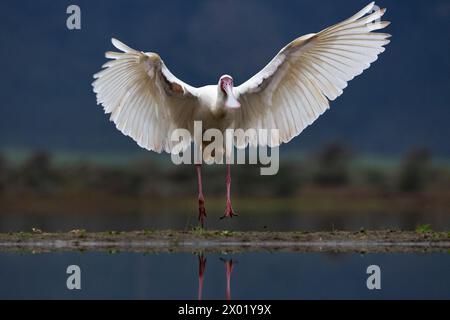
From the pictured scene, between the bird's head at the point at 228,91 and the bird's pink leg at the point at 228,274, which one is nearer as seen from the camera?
the bird's pink leg at the point at 228,274

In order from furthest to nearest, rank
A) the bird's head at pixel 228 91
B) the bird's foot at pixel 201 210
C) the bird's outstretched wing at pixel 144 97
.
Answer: the bird's foot at pixel 201 210 → the bird's head at pixel 228 91 → the bird's outstretched wing at pixel 144 97

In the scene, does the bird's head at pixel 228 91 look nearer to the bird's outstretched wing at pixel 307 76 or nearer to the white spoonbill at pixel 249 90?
the white spoonbill at pixel 249 90

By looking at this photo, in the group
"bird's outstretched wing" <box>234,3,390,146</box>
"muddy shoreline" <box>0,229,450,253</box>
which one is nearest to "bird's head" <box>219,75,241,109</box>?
"bird's outstretched wing" <box>234,3,390,146</box>

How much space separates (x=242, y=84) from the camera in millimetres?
15133

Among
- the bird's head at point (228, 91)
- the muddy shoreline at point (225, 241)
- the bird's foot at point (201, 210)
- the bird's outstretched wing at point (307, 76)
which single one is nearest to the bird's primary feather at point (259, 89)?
the bird's outstretched wing at point (307, 76)

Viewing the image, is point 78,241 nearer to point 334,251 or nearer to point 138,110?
point 138,110

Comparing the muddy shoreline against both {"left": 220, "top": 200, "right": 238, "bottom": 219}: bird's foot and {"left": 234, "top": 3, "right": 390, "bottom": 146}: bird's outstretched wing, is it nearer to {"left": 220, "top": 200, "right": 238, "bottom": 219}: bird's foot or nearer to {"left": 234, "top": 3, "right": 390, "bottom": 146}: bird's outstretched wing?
{"left": 220, "top": 200, "right": 238, "bottom": 219}: bird's foot

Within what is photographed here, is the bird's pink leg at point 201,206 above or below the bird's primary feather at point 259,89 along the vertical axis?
below

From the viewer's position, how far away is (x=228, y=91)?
14664mm

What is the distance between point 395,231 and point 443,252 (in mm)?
1901

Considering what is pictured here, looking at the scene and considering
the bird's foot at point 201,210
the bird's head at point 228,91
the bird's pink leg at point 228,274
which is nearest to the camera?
the bird's pink leg at point 228,274

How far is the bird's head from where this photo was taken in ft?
47.8

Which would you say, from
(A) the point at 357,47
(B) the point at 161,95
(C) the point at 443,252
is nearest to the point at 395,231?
(C) the point at 443,252

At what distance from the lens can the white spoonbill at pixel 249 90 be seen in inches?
567
